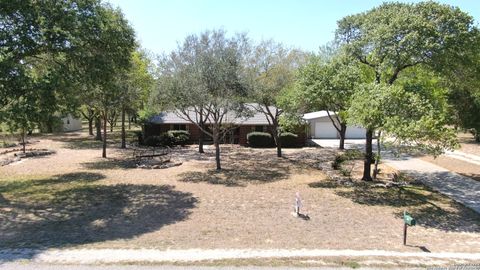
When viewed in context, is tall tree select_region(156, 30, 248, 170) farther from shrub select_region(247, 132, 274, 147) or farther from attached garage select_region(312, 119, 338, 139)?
attached garage select_region(312, 119, 338, 139)

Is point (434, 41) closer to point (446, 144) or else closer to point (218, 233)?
point (446, 144)

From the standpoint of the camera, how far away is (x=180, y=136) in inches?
1483

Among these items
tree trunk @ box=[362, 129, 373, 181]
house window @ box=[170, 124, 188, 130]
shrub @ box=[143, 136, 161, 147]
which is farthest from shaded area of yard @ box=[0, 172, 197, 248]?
house window @ box=[170, 124, 188, 130]

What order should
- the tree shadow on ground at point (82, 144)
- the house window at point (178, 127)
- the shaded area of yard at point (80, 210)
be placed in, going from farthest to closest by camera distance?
the house window at point (178, 127) < the tree shadow on ground at point (82, 144) < the shaded area of yard at point (80, 210)

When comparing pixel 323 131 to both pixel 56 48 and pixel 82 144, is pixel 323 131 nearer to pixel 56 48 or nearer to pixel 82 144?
pixel 82 144

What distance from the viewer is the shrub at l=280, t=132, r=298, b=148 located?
36.3 metres

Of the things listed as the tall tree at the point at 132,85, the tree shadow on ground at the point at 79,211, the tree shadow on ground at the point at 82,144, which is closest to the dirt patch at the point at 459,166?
the tree shadow on ground at the point at 79,211

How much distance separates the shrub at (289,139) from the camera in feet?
119

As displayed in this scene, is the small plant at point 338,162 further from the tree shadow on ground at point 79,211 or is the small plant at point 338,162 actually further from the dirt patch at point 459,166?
the tree shadow on ground at point 79,211

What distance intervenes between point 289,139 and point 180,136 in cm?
1025

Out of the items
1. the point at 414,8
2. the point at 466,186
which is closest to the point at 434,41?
the point at 414,8

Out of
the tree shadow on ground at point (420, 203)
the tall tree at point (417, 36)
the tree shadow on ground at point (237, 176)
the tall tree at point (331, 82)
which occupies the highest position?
the tall tree at point (417, 36)

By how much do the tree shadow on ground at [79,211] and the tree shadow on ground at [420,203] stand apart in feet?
24.6

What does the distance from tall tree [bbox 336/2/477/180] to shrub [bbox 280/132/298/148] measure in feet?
58.4
